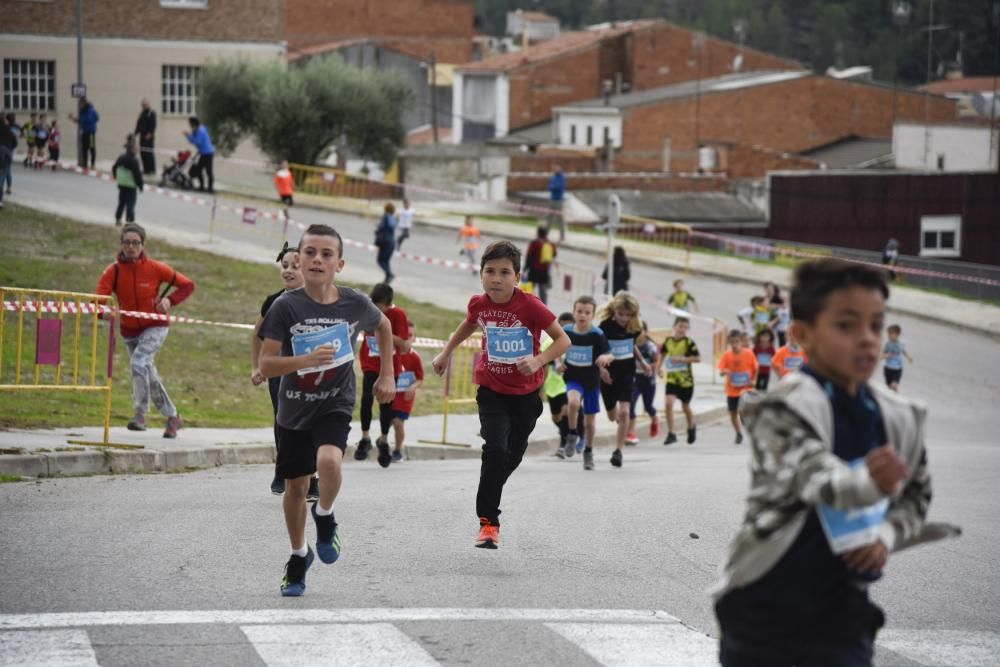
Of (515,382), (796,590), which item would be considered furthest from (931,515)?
(796,590)

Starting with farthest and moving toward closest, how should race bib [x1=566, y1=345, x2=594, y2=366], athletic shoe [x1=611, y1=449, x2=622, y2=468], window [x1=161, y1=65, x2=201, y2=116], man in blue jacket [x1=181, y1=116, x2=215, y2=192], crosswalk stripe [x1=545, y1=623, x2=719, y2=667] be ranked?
window [x1=161, y1=65, x2=201, y2=116] < man in blue jacket [x1=181, y1=116, x2=215, y2=192] < athletic shoe [x1=611, y1=449, x2=622, y2=468] < race bib [x1=566, y1=345, x2=594, y2=366] < crosswalk stripe [x1=545, y1=623, x2=719, y2=667]

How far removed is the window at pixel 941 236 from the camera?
2125 inches

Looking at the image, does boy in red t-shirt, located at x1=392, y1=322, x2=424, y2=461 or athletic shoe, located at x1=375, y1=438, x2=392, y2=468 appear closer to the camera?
athletic shoe, located at x1=375, y1=438, x2=392, y2=468

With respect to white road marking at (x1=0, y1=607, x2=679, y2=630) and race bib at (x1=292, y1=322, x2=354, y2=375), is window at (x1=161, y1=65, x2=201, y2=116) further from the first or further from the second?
white road marking at (x1=0, y1=607, x2=679, y2=630)

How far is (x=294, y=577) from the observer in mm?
7785

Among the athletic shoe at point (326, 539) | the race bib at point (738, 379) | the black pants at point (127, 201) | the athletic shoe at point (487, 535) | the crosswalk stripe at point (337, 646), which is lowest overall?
the race bib at point (738, 379)

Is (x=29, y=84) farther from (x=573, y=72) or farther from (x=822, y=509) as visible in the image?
(x=822, y=509)

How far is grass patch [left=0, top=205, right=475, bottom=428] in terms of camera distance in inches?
674

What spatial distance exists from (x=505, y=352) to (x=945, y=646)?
3.68 m

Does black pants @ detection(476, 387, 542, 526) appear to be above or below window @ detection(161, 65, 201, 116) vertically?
below

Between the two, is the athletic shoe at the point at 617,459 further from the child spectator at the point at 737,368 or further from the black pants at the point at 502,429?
the black pants at the point at 502,429

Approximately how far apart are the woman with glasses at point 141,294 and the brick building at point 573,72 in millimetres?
72185

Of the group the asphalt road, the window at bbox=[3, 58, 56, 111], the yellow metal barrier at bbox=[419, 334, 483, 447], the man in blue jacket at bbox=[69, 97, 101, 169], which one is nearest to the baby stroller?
the man in blue jacket at bbox=[69, 97, 101, 169]

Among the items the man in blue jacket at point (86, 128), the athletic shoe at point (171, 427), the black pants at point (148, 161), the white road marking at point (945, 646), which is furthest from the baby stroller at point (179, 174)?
the white road marking at point (945, 646)
